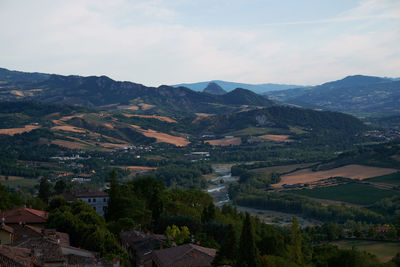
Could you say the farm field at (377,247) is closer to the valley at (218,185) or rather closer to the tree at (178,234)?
the valley at (218,185)

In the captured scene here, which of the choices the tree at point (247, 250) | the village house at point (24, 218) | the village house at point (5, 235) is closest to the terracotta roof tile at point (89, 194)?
the village house at point (24, 218)

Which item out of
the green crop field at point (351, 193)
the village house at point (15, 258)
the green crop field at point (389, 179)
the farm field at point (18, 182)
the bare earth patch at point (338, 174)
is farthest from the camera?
the bare earth patch at point (338, 174)

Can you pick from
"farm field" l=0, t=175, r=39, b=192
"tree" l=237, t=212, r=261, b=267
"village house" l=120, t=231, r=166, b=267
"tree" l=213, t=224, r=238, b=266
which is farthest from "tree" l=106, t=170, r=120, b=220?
"farm field" l=0, t=175, r=39, b=192

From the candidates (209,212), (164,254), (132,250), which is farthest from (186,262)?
(209,212)

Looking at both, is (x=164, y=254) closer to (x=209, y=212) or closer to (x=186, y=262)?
(x=186, y=262)

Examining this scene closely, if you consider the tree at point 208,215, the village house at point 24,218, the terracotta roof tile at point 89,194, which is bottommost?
the terracotta roof tile at point 89,194

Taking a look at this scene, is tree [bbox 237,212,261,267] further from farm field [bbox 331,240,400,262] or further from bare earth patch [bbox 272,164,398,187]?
bare earth patch [bbox 272,164,398,187]

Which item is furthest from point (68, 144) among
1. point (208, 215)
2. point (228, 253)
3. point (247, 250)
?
point (247, 250)

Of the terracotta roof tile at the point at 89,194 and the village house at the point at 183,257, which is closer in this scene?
the village house at the point at 183,257

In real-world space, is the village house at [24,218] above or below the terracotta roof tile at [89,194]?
above
